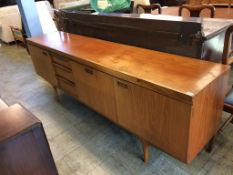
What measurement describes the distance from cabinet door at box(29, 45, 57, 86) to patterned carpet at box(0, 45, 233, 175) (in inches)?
13.9

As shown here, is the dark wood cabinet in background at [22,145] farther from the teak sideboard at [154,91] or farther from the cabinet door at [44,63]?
the cabinet door at [44,63]

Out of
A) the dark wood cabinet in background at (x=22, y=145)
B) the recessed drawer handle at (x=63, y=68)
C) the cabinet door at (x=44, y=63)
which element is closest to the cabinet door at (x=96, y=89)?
the recessed drawer handle at (x=63, y=68)

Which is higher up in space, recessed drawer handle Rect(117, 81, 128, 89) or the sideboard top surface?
the sideboard top surface

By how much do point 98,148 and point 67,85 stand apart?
669 mm

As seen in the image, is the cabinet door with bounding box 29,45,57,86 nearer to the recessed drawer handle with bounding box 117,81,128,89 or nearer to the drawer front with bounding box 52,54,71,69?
the drawer front with bounding box 52,54,71,69

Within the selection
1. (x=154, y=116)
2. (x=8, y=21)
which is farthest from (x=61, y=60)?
(x=8, y=21)

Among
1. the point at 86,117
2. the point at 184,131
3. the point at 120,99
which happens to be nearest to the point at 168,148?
the point at 184,131

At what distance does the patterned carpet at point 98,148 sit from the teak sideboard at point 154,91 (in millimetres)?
178

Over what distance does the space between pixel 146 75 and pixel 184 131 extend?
0.36 m

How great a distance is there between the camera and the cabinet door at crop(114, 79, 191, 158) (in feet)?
3.53

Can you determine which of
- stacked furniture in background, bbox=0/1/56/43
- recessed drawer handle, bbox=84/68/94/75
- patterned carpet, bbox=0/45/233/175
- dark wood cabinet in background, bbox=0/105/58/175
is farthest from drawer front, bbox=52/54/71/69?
stacked furniture in background, bbox=0/1/56/43

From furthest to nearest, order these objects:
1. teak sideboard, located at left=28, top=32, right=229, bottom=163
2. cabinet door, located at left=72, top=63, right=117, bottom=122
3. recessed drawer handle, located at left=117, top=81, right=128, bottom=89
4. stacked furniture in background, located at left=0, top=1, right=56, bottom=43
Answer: stacked furniture in background, located at left=0, top=1, right=56, bottom=43 → cabinet door, located at left=72, top=63, right=117, bottom=122 → recessed drawer handle, located at left=117, top=81, right=128, bottom=89 → teak sideboard, located at left=28, top=32, right=229, bottom=163

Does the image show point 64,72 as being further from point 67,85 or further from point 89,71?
point 89,71

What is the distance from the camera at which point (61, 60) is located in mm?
1869
